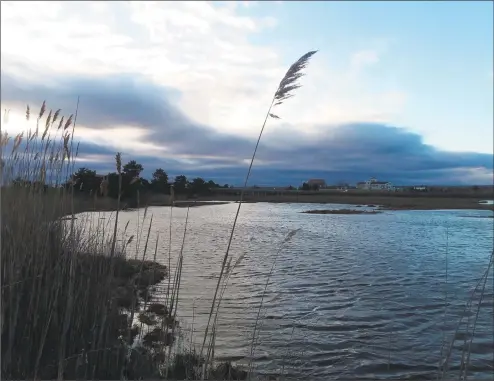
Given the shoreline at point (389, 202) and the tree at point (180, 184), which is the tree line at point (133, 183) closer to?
the tree at point (180, 184)

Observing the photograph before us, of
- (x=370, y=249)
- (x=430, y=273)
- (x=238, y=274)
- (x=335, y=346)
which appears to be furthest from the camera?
(x=370, y=249)

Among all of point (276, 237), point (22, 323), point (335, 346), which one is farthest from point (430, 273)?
point (22, 323)

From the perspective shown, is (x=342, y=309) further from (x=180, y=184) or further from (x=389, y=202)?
(x=389, y=202)

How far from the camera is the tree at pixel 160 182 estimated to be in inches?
187

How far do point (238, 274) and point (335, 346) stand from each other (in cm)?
564

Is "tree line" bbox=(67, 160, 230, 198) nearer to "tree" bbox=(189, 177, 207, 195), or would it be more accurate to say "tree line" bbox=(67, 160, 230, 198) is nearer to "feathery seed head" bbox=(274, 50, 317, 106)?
"tree" bbox=(189, 177, 207, 195)

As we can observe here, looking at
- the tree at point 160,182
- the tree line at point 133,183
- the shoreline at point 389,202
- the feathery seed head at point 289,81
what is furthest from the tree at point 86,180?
the shoreline at point 389,202

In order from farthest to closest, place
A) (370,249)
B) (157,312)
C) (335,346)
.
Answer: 1. (370,249)
2. (335,346)
3. (157,312)

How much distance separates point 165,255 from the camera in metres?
14.7

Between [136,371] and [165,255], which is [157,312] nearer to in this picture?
[136,371]

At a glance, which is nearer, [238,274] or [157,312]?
[157,312]

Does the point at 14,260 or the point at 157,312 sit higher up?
the point at 14,260

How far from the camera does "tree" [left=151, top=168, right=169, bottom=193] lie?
475 cm

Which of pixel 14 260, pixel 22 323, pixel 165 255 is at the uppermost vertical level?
pixel 14 260
